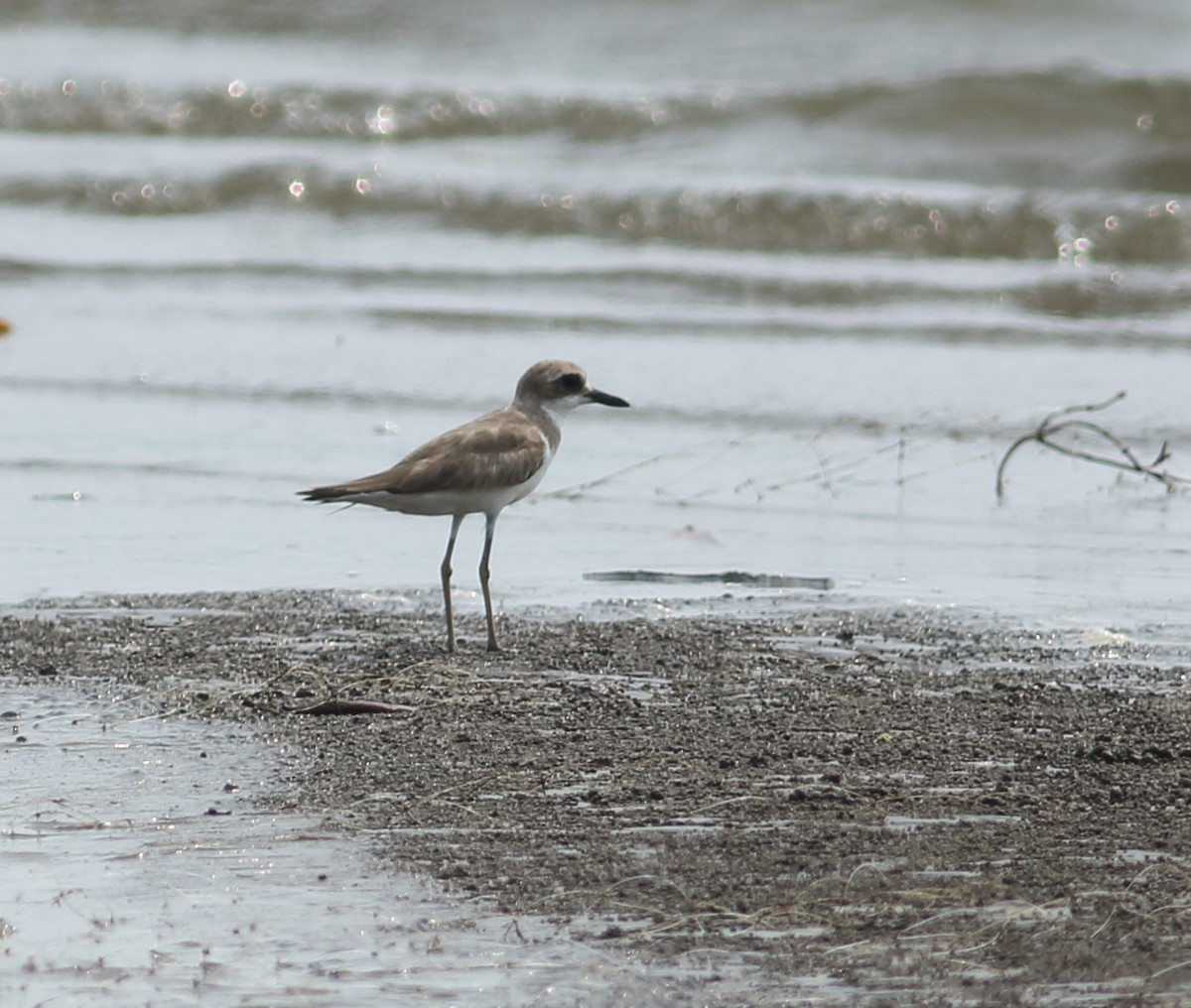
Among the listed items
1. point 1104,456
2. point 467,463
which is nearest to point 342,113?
point 1104,456

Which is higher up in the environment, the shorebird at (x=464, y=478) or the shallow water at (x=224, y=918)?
the shorebird at (x=464, y=478)

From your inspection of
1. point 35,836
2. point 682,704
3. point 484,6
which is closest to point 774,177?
point 484,6

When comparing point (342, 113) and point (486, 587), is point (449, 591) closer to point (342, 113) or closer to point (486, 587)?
point (486, 587)

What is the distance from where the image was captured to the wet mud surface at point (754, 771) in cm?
333

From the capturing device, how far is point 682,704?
4.93 meters

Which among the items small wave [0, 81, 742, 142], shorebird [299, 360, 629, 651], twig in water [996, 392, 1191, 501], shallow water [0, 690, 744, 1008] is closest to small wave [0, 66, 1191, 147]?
small wave [0, 81, 742, 142]

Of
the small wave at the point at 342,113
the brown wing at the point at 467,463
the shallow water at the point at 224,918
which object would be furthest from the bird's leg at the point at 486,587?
the small wave at the point at 342,113

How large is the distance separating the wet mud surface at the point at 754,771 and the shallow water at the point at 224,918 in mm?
110

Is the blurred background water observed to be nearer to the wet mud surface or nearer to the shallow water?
the wet mud surface

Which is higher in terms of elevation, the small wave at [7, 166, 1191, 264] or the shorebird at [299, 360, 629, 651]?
the small wave at [7, 166, 1191, 264]

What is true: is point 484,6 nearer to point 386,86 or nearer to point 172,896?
point 386,86

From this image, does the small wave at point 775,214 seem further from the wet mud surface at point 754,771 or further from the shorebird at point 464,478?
the wet mud surface at point 754,771

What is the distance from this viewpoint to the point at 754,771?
14.2ft

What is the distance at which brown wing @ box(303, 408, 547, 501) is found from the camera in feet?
19.1
